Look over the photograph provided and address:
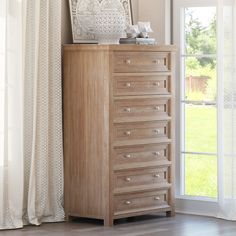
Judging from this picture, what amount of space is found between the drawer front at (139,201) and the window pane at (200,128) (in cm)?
47

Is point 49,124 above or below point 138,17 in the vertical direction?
below

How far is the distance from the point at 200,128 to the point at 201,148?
0.16 meters

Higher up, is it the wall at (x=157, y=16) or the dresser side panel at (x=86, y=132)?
the wall at (x=157, y=16)

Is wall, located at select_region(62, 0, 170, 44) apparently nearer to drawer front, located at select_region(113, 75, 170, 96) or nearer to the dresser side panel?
drawer front, located at select_region(113, 75, 170, 96)

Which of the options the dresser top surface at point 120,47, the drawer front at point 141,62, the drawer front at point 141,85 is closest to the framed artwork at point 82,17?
the dresser top surface at point 120,47

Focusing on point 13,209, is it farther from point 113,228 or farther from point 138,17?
point 138,17

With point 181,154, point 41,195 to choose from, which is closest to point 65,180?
point 41,195

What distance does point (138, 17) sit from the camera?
6000 mm

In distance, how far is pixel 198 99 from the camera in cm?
574

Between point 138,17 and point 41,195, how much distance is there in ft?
5.60

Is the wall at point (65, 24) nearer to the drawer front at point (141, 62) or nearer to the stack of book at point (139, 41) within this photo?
the stack of book at point (139, 41)

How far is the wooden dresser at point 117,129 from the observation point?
5.25 m

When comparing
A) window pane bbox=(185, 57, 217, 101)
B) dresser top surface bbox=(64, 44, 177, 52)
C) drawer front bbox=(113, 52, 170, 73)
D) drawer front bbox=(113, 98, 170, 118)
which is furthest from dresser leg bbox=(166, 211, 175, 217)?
dresser top surface bbox=(64, 44, 177, 52)

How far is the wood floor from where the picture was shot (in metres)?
5.03
